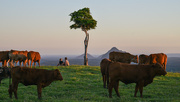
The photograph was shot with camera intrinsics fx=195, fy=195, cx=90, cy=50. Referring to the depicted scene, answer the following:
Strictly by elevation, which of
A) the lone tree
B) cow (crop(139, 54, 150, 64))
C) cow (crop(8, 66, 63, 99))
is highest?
the lone tree

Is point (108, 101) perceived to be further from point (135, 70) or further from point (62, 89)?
point (62, 89)

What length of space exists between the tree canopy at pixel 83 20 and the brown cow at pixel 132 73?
78.9ft

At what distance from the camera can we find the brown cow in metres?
9.50

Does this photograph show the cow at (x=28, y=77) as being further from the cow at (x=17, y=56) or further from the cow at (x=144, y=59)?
the cow at (x=144, y=59)

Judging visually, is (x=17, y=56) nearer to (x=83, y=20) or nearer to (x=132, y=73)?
(x=83, y=20)

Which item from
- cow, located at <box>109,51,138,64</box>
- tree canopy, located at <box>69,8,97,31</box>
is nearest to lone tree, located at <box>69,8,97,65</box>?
tree canopy, located at <box>69,8,97,31</box>

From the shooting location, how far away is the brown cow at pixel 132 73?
950 centimetres

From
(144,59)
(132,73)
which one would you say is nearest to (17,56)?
(144,59)

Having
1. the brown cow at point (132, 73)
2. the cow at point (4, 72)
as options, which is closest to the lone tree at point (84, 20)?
the cow at point (4, 72)

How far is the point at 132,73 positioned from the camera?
959 cm

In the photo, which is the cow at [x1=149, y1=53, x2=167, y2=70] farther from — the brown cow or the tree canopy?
the brown cow

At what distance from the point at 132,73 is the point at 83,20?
24.8 m

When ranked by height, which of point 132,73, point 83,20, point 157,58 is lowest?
point 132,73

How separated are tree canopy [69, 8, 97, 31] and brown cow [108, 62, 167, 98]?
24.0 meters
